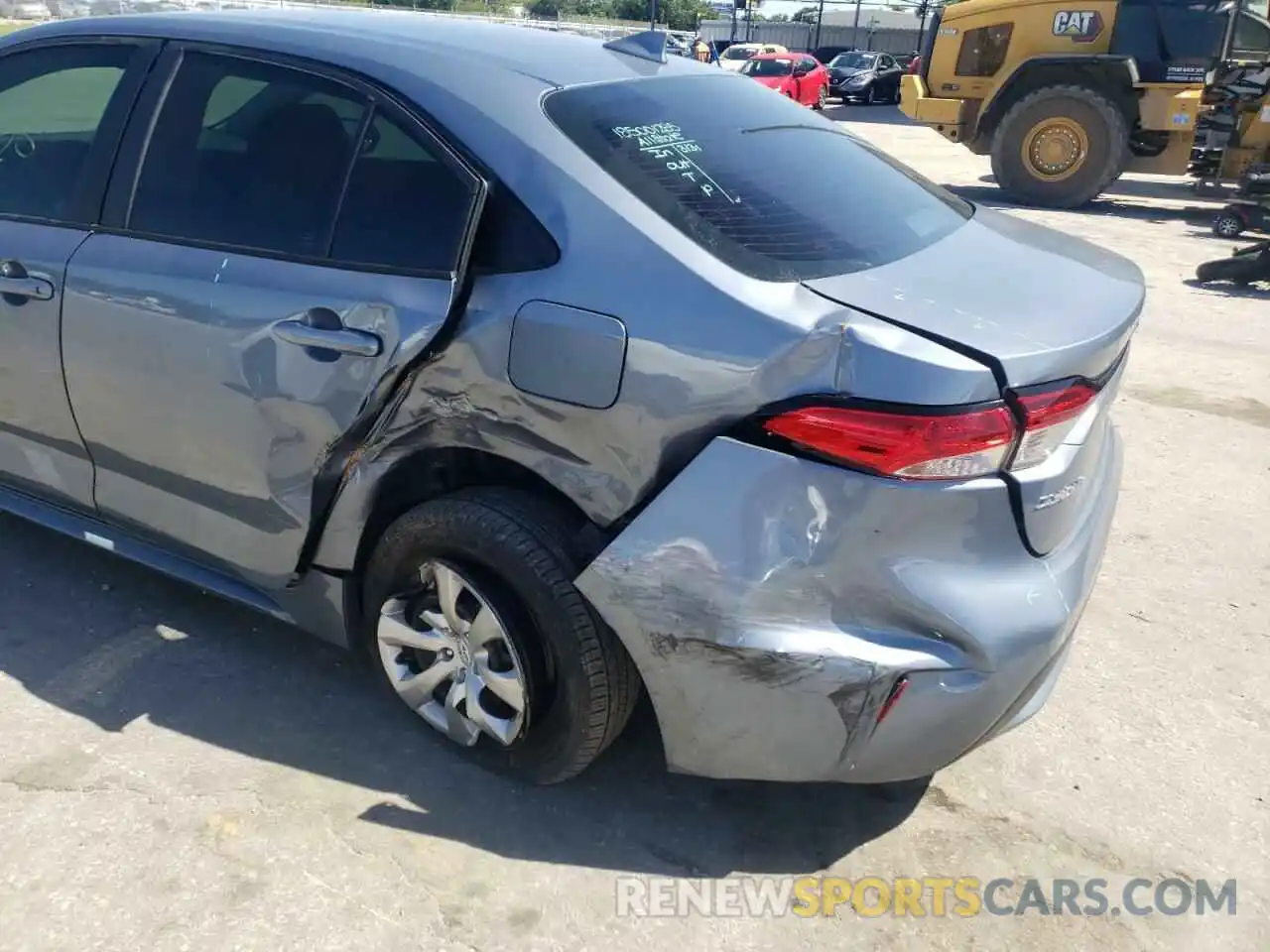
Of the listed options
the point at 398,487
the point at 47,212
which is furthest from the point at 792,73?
the point at 398,487

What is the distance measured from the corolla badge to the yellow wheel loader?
443 inches

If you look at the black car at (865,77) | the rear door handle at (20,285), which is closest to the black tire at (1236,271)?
the rear door handle at (20,285)

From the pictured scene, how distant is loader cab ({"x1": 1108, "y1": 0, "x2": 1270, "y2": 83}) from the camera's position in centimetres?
1157

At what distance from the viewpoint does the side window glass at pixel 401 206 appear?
2471mm

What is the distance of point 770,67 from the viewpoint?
27312 mm

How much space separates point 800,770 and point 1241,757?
4.62 feet

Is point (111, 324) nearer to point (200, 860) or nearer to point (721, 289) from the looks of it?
point (200, 860)

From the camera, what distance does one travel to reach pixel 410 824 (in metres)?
2.56

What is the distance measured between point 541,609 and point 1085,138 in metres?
11.9

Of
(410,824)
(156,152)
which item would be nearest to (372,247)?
(156,152)

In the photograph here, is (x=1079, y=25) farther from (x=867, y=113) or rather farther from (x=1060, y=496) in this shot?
(x=867, y=113)

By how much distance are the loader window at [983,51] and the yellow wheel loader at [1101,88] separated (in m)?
0.01

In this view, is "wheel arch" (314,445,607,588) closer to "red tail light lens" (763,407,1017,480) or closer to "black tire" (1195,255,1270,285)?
"red tail light lens" (763,407,1017,480)

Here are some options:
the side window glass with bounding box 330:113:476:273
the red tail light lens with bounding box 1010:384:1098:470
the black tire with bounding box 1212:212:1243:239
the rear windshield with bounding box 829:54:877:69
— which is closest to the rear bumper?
the red tail light lens with bounding box 1010:384:1098:470
